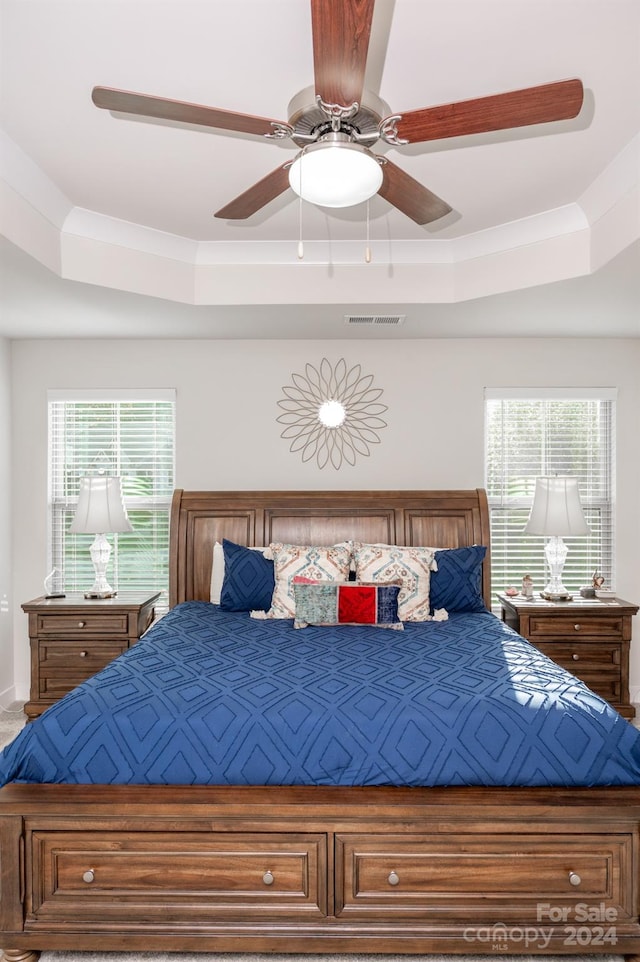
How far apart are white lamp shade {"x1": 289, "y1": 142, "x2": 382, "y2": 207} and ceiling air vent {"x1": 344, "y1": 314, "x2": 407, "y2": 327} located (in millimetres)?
2022

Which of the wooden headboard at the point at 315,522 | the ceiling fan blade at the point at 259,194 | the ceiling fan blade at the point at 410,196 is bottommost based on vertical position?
the wooden headboard at the point at 315,522

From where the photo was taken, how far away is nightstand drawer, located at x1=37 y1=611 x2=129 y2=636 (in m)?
3.83

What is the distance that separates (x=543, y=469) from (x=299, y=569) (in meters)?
2.09

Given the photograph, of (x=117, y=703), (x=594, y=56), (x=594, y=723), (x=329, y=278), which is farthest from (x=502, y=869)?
(x=329, y=278)

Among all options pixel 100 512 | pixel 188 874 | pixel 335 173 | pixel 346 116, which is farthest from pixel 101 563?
pixel 346 116

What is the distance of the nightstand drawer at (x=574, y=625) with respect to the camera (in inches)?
153

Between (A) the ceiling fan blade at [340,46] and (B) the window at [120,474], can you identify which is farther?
(B) the window at [120,474]

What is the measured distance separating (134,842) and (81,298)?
2720mm

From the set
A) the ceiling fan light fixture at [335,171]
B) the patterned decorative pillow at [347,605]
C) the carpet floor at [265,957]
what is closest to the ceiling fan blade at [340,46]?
the ceiling fan light fixture at [335,171]

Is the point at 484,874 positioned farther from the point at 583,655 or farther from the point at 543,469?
the point at 543,469

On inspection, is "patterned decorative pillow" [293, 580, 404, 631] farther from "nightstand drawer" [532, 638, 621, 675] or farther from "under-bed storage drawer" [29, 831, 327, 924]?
"under-bed storage drawer" [29, 831, 327, 924]

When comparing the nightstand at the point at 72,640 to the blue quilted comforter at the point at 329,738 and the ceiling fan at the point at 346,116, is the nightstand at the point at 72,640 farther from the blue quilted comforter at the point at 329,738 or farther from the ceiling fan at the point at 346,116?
the ceiling fan at the point at 346,116

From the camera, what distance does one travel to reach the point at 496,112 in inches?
67.2

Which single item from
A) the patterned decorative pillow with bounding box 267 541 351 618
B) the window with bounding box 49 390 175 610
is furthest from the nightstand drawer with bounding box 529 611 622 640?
the window with bounding box 49 390 175 610
